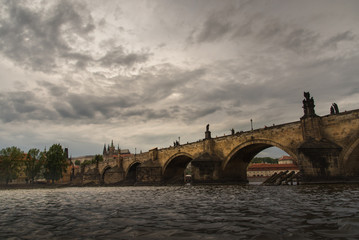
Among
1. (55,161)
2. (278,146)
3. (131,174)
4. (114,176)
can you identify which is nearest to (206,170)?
(278,146)

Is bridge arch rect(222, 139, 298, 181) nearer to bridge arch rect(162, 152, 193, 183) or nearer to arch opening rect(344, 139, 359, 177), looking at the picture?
arch opening rect(344, 139, 359, 177)

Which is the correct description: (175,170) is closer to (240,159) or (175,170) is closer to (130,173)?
(130,173)

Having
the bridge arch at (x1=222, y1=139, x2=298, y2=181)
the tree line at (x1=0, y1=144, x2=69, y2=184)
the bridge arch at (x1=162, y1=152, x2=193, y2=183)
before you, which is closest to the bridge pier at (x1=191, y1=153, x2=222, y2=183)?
the bridge arch at (x1=222, y1=139, x2=298, y2=181)

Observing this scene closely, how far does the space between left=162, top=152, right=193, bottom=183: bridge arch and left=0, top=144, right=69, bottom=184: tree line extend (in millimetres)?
33240

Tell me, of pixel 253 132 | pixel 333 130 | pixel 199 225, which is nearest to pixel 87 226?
pixel 199 225

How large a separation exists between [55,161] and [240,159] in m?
50.2

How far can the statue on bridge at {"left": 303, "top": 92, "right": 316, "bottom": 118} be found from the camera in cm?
2223

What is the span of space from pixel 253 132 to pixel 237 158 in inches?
222

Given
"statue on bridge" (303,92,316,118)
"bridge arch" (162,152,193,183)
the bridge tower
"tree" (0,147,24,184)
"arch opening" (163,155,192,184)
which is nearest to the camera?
the bridge tower

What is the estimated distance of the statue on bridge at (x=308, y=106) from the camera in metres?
22.2

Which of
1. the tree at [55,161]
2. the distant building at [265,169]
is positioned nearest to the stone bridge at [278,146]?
the tree at [55,161]

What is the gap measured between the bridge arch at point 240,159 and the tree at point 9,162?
54405 millimetres

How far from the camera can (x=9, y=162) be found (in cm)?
6100

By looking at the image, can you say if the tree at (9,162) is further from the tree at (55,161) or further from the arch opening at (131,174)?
the arch opening at (131,174)
